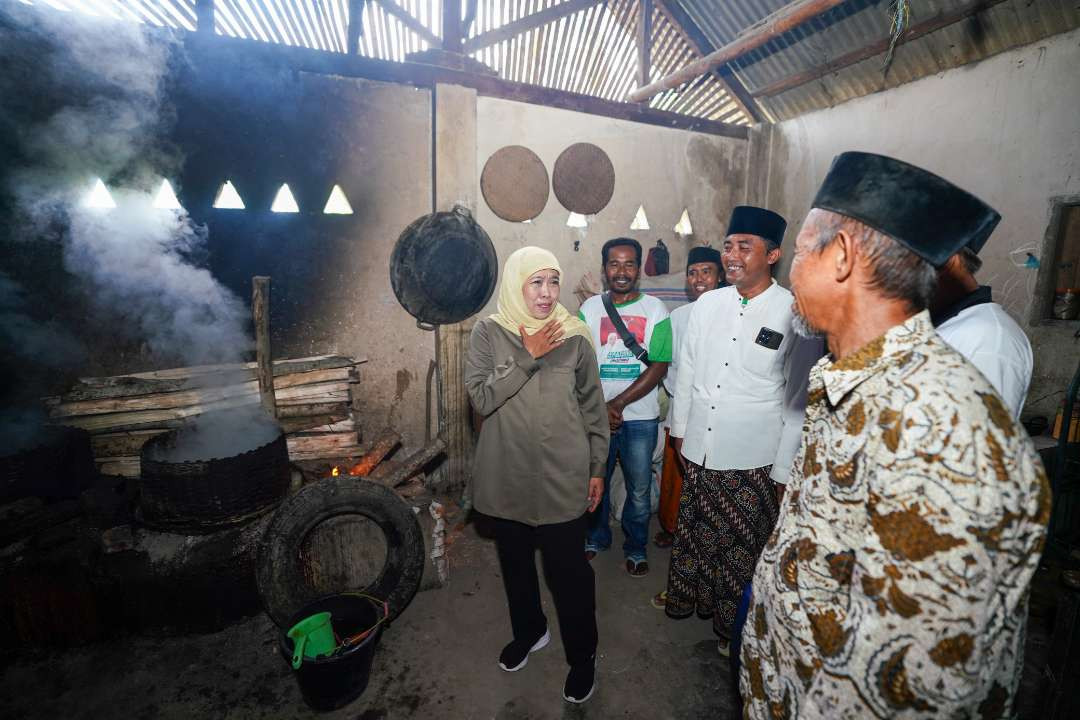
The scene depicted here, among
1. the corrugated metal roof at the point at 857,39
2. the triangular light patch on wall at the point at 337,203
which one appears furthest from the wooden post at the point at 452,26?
the corrugated metal roof at the point at 857,39

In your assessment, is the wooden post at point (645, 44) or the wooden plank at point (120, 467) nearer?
the wooden plank at point (120, 467)

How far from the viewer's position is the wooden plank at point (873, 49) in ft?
14.9

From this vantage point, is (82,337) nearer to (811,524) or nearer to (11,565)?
(11,565)

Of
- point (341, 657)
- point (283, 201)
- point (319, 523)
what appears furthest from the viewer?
point (283, 201)

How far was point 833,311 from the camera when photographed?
132 centimetres

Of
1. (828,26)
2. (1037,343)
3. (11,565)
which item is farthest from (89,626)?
(828,26)

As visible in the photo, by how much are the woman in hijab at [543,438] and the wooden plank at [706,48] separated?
5.57 metres

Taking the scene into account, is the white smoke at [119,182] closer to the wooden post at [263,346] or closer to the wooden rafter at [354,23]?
the wooden post at [263,346]

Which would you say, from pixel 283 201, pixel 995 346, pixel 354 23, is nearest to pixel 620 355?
pixel 995 346

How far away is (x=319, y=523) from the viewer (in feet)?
11.6

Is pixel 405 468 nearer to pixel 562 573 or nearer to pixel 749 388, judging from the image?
pixel 562 573

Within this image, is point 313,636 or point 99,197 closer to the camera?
point 313,636

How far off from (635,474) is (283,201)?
4.16 meters

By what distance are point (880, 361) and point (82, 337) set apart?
222 inches
